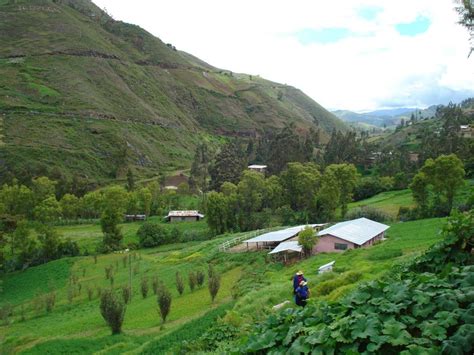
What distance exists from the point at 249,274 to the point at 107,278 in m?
19.1

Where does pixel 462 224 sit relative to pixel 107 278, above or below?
above

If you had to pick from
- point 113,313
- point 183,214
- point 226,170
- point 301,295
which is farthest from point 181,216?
point 301,295

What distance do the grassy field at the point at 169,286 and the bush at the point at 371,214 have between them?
6012 mm

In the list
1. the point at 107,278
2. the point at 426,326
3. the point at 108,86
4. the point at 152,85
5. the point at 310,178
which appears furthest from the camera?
the point at 152,85

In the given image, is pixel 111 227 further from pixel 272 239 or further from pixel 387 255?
pixel 387 255

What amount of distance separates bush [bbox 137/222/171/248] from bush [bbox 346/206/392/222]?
28.4m

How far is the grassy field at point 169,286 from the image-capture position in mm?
20219

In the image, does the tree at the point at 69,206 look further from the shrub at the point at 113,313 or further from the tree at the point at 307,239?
the shrub at the point at 113,313

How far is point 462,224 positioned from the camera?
32.9 feet

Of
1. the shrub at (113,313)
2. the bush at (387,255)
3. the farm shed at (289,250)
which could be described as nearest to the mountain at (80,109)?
the farm shed at (289,250)

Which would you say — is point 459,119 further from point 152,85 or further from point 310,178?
point 152,85

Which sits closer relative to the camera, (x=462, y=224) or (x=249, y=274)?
(x=462, y=224)

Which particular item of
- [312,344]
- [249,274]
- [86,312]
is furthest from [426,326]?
[86,312]

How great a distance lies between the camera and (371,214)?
60344 mm
